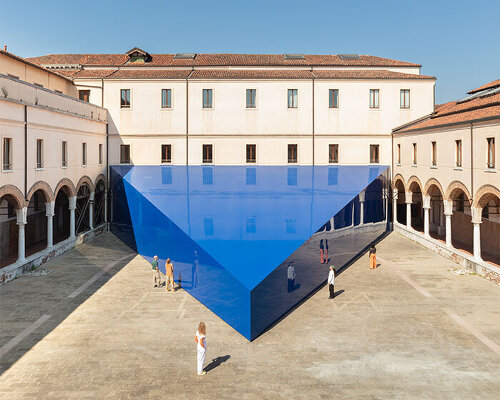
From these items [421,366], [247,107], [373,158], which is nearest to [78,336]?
[421,366]

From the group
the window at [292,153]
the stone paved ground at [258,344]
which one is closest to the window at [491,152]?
the stone paved ground at [258,344]

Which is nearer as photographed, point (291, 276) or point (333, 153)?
point (291, 276)

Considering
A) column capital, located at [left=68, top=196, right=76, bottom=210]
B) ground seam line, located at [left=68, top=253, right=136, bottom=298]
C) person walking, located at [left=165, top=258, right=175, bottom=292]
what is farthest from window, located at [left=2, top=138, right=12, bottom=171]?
person walking, located at [left=165, top=258, right=175, bottom=292]

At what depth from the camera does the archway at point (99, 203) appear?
118ft

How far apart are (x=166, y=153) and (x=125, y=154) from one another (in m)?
Answer: 3.20

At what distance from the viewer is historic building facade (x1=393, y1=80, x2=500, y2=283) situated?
74.0 feet

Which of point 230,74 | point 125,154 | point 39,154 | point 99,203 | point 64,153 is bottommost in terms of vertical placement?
point 99,203

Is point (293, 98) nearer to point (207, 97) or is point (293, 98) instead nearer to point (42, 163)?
point (207, 97)

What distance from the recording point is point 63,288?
20.8m

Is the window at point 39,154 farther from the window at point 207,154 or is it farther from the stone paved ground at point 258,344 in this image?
the window at point 207,154

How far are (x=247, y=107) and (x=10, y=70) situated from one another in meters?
16.7

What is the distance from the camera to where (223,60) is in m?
42.6

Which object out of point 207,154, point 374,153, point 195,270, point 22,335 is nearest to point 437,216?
point 374,153

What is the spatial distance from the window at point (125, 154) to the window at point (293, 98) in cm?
1314
